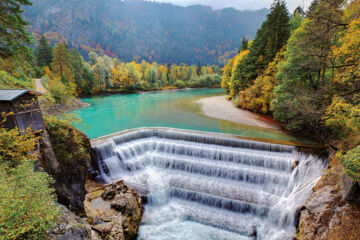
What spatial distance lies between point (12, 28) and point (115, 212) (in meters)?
9.95

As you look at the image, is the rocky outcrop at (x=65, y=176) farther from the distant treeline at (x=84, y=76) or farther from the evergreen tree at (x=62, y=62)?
the evergreen tree at (x=62, y=62)

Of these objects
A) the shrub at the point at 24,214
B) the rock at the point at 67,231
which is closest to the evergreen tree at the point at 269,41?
the rock at the point at 67,231

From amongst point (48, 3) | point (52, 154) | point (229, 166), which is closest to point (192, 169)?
point (229, 166)

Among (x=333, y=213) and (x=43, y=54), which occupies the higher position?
(x=43, y=54)

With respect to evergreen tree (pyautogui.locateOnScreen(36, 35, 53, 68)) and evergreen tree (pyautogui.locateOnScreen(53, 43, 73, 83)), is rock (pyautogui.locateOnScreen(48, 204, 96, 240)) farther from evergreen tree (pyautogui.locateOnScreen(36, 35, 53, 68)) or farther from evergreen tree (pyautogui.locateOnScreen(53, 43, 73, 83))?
evergreen tree (pyautogui.locateOnScreen(36, 35, 53, 68))

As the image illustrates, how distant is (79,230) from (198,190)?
743 centimetres

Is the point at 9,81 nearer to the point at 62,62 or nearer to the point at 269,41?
the point at 62,62

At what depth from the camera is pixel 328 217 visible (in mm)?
7035

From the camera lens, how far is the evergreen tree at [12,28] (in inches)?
311

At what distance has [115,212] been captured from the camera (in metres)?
8.54

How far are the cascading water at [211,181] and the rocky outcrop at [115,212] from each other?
946mm

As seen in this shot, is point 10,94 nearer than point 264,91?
Yes

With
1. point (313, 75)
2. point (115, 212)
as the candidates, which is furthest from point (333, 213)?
point (313, 75)

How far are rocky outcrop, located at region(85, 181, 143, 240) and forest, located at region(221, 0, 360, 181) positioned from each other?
30.6ft
